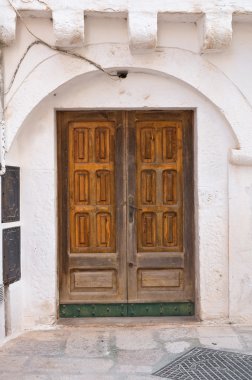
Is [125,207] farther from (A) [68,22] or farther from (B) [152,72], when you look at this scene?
(A) [68,22]

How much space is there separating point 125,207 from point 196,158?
87 cm

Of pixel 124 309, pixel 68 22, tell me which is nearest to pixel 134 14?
pixel 68 22

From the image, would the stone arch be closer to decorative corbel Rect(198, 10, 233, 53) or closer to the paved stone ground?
decorative corbel Rect(198, 10, 233, 53)

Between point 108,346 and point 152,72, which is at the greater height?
point 152,72

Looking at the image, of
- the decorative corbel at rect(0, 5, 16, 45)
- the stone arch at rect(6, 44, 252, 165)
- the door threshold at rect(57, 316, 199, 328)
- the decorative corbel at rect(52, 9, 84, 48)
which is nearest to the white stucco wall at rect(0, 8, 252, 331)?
the stone arch at rect(6, 44, 252, 165)

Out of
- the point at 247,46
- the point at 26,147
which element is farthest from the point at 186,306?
the point at 247,46

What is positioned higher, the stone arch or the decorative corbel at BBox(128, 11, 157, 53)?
the decorative corbel at BBox(128, 11, 157, 53)

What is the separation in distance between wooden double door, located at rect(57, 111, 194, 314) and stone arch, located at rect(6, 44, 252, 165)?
1.49ft

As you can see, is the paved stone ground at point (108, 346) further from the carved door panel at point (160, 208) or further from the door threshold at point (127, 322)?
the carved door panel at point (160, 208)

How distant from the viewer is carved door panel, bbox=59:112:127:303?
5.50 metres

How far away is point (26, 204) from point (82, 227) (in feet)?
2.03

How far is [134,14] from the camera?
4.88 m

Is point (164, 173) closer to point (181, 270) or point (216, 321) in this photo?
point (181, 270)

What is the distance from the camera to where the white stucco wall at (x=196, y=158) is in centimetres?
518
